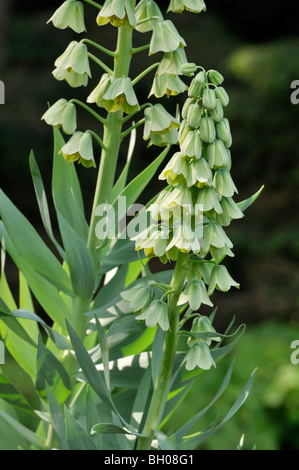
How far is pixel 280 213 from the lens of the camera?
3.79 m

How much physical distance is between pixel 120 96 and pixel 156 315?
0.20 meters

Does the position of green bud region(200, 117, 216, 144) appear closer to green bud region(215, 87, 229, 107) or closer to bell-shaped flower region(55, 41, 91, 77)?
green bud region(215, 87, 229, 107)

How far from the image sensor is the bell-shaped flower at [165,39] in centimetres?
55

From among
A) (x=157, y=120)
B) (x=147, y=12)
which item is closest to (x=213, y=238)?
(x=157, y=120)

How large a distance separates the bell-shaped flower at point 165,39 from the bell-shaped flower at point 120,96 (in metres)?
0.04

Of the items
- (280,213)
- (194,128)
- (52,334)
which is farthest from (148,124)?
(280,213)

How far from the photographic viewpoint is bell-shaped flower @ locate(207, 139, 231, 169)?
500 mm

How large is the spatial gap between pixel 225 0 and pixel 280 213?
157 centimetres

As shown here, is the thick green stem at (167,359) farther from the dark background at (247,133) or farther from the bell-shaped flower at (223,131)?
the dark background at (247,133)

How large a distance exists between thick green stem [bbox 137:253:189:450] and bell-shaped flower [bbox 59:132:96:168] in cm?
14

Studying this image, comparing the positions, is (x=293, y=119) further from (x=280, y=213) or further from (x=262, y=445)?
(x=262, y=445)

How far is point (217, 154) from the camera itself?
0.50 meters

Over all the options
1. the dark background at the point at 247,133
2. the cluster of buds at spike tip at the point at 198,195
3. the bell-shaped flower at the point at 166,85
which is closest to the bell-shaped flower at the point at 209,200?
the cluster of buds at spike tip at the point at 198,195

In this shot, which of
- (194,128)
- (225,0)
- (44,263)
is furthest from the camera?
(225,0)
